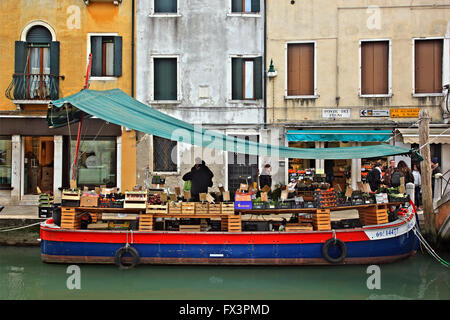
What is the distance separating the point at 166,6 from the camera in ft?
47.8

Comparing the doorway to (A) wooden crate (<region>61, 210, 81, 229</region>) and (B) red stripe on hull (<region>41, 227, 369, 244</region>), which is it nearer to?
(A) wooden crate (<region>61, 210, 81, 229</region>)

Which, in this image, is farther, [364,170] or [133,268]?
[364,170]

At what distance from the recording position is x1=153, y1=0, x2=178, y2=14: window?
14523 millimetres

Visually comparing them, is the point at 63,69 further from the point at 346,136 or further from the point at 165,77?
the point at 346,136

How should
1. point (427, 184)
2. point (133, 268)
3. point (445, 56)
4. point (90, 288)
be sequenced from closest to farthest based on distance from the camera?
point (90, 288) → point (133, 268) → point (427, 184) → point (445, 56)

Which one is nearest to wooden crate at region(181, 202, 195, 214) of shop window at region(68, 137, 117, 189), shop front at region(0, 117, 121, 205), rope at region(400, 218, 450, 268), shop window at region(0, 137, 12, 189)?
rope at region(400, 218, 450, 268)

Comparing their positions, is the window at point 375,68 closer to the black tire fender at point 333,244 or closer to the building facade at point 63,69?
the black tire fender at point 333,244

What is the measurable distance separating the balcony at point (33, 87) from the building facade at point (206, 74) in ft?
8.82

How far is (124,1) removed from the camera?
47.4 ft

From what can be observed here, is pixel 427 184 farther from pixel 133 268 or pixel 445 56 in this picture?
pixel 133 268

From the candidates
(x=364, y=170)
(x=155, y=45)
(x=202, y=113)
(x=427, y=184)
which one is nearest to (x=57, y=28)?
(x=155, y=45)

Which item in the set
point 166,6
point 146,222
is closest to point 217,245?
point 146,222

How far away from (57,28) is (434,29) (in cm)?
1212

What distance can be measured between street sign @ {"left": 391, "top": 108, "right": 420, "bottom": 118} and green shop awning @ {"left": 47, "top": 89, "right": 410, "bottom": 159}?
4.95 meters
